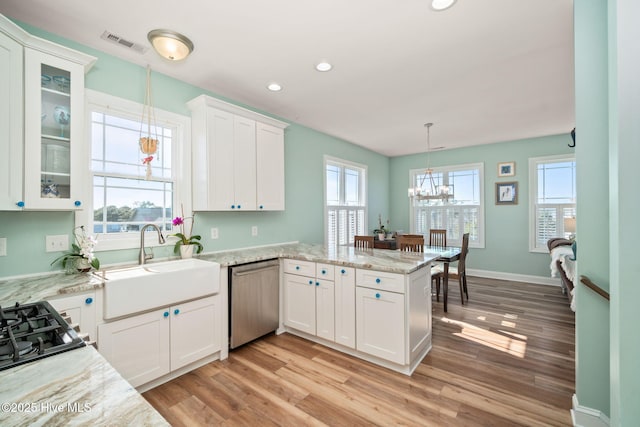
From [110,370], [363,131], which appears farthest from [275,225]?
[110,370]

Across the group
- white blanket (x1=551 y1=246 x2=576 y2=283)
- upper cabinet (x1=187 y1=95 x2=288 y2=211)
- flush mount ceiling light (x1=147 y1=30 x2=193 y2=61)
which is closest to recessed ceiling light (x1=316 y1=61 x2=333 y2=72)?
upper cabinet (x1=187 y1=95 x2=288 y2=211)

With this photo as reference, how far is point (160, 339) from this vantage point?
85.0 inches

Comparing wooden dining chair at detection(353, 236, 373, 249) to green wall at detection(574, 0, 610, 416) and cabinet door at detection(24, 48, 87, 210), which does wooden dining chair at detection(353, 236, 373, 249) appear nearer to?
green wall at detection(574, 0, 610, 416)

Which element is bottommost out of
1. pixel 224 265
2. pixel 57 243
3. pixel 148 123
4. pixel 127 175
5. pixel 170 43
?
pixel 224 265

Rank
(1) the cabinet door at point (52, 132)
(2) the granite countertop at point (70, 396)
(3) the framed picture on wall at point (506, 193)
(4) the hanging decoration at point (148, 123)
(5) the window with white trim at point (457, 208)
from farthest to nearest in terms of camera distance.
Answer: (5) the window with white trim at point (457, 208), (3) the framed picture on wall at point (506, 193), (4) the hanging decoration at point (148, 123), (1) the cabinet door at point (52, 132), (2) the granite countertop at point (70, 396)

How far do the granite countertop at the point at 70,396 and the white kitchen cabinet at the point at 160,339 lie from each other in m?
1.31

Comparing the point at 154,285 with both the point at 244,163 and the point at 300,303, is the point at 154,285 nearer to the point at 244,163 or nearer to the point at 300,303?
the point at 300,303

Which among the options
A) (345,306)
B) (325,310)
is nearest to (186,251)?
(325,310)

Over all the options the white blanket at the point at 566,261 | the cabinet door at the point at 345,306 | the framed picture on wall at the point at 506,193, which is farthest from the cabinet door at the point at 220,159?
the framed picture on wall at the point at 506,193

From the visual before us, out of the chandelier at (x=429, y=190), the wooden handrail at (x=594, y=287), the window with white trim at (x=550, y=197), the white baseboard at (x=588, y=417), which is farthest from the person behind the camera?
the window with white trim at (x=550, y=197)

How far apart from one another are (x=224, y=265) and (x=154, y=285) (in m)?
0.60

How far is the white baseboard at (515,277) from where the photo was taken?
505 cm

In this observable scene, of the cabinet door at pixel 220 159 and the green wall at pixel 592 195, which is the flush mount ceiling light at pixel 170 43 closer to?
the cabinet door at pixel 220 159

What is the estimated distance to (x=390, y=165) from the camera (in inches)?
268
